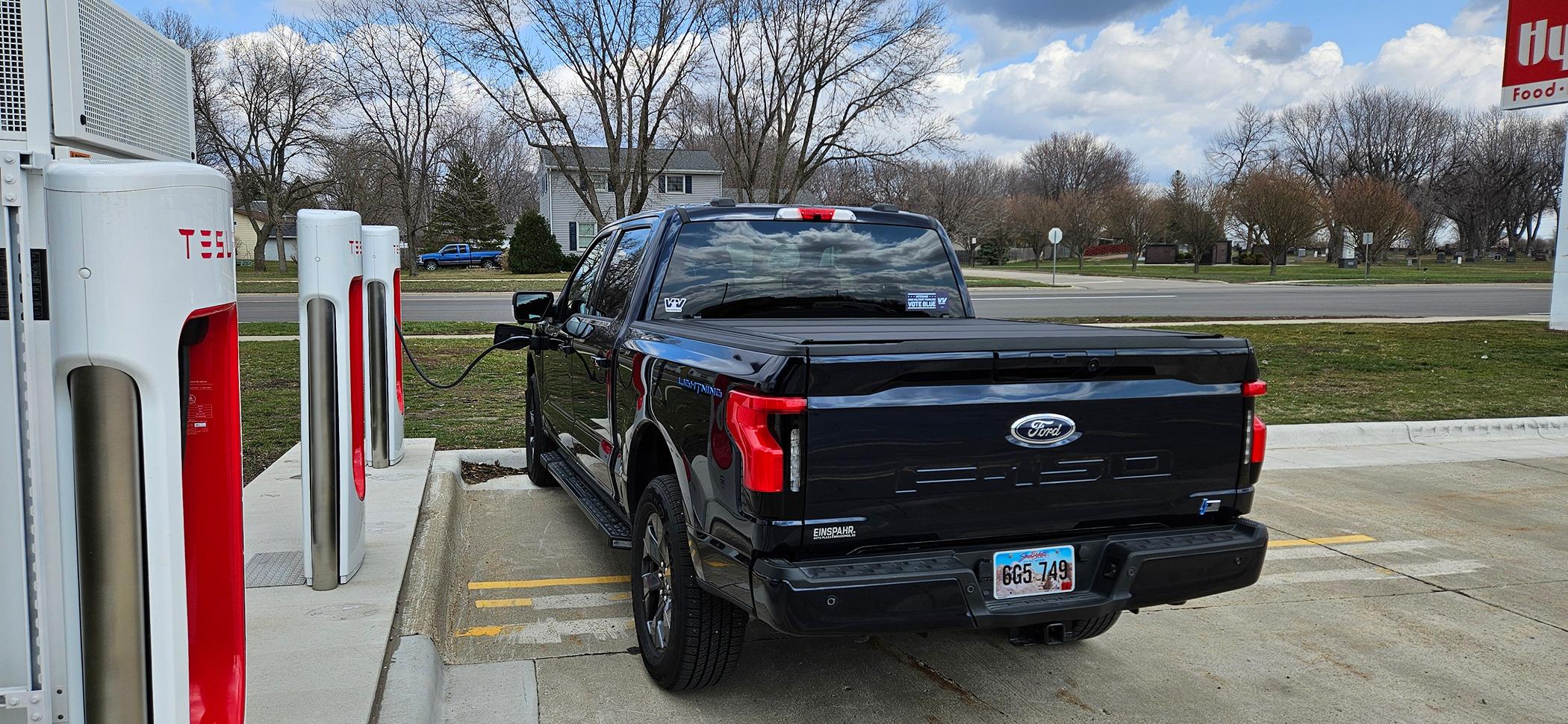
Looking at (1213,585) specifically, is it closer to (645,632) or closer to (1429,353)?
(645,632)

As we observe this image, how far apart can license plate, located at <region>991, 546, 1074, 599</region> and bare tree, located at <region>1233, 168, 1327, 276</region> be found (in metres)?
56.3

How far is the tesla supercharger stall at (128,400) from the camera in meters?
2.34

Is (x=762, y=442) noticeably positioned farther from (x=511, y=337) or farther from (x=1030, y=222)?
(x=1030, y=222)

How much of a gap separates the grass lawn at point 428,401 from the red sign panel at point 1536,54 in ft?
55.3

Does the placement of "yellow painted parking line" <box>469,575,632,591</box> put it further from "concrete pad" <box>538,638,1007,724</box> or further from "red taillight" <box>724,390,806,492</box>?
"red taillight" <box>724,390,806,492</box>

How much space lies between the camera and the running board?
5012mm

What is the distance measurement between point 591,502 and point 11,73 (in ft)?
12.3

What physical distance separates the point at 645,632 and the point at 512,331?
114 inches

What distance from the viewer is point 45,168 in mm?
2330

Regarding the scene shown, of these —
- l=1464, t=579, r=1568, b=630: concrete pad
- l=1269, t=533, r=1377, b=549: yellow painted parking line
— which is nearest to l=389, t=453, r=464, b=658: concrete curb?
l=1269, t=533, r=1377, b=549: yellow painted parking line

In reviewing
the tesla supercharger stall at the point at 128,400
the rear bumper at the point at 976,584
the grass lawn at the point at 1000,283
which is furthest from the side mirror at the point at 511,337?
the grass lawn at the point at 1000,283

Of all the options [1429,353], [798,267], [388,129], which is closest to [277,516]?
[798,267]

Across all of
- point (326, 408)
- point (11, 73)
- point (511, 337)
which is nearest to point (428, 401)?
point (511, 337)

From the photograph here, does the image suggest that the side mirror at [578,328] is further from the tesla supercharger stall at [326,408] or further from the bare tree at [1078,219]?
the bare tree at [1078,219]
